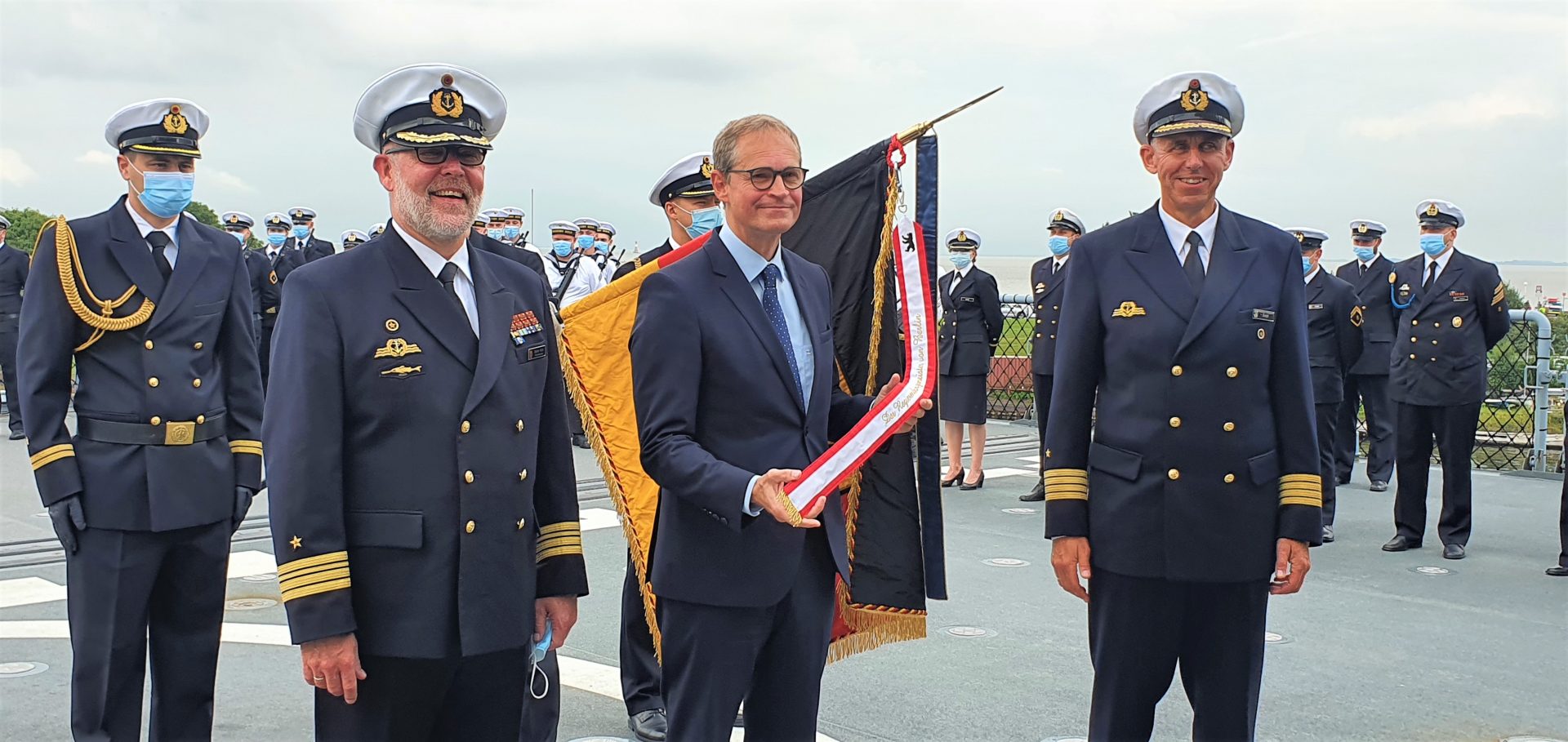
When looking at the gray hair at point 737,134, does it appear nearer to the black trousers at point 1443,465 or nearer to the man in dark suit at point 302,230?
the black trousers at point 1443,465

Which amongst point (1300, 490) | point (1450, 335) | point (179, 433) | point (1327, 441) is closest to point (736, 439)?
point (1300, 490)

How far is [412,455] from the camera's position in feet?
8.75

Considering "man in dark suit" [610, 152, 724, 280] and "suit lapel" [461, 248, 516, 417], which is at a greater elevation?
"man in dark suit" [610, 152, 724, 280]

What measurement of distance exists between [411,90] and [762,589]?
4.30 feet

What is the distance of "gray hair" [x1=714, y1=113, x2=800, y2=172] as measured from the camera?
3084mm

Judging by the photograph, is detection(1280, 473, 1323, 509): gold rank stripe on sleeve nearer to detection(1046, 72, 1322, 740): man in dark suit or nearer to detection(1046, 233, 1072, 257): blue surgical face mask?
detection(1046, 72, 1322, 740): man in dark suit

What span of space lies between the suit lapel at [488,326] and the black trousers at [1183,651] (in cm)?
170

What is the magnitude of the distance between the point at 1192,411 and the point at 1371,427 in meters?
8.81

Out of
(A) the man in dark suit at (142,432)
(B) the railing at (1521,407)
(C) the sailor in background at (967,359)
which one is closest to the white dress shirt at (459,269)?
(A) the man in dark suit at (142,432)

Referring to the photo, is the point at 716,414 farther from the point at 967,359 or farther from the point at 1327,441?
the point at 967,359

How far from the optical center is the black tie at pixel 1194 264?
3.47 metres

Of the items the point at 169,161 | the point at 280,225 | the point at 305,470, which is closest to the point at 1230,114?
the point at 305,470

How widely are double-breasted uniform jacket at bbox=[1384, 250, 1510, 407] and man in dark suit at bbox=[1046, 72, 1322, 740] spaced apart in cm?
556

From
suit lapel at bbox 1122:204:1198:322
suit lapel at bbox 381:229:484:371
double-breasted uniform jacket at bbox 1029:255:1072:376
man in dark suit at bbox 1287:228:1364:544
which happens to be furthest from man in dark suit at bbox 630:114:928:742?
double-breasted uniform jacket at bbox 1029:255:1072:376
